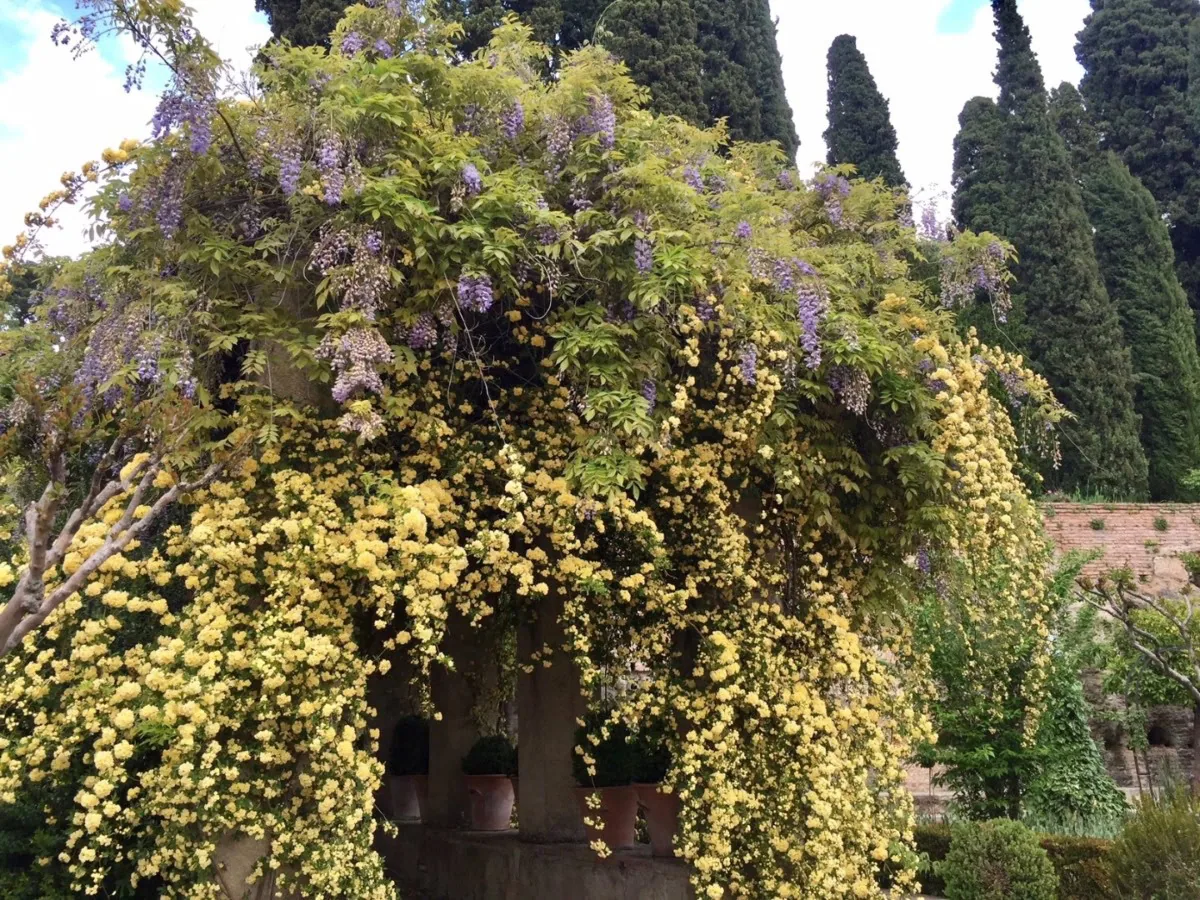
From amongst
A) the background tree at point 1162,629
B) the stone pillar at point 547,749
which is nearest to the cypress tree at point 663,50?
the background tree at point 1162,629

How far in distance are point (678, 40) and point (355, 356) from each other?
1313cm

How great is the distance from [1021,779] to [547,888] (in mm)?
4940

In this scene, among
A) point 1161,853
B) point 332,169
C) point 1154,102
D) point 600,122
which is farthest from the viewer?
point 1154,102

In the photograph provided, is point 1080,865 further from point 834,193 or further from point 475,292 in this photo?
point 475,292

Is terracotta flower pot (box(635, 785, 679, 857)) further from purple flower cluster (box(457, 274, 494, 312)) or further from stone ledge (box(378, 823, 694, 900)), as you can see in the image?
purple flower cluster (box(457, 274, 494, 312))

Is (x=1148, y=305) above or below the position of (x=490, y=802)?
above

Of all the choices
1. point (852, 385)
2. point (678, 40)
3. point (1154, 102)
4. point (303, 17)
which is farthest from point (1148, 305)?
point (852, 385)

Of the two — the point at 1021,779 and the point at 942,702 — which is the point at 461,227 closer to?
the point at 942,702

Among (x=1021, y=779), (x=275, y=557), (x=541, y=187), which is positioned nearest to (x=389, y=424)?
(x=275, y=557)

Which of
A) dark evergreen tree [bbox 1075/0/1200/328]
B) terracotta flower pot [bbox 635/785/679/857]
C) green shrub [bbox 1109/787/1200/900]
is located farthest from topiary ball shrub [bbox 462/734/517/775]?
dark evergreen tree [bbox 1075/0/1200/328]

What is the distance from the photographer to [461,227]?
4.03 m

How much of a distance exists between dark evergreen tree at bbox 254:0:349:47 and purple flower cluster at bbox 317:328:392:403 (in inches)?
366

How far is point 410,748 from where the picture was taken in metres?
9.11

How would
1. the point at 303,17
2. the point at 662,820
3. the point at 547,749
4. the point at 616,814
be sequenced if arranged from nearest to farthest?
the point at 662,820, the point at 616,814, the point at 547,749, the point at 303,17
